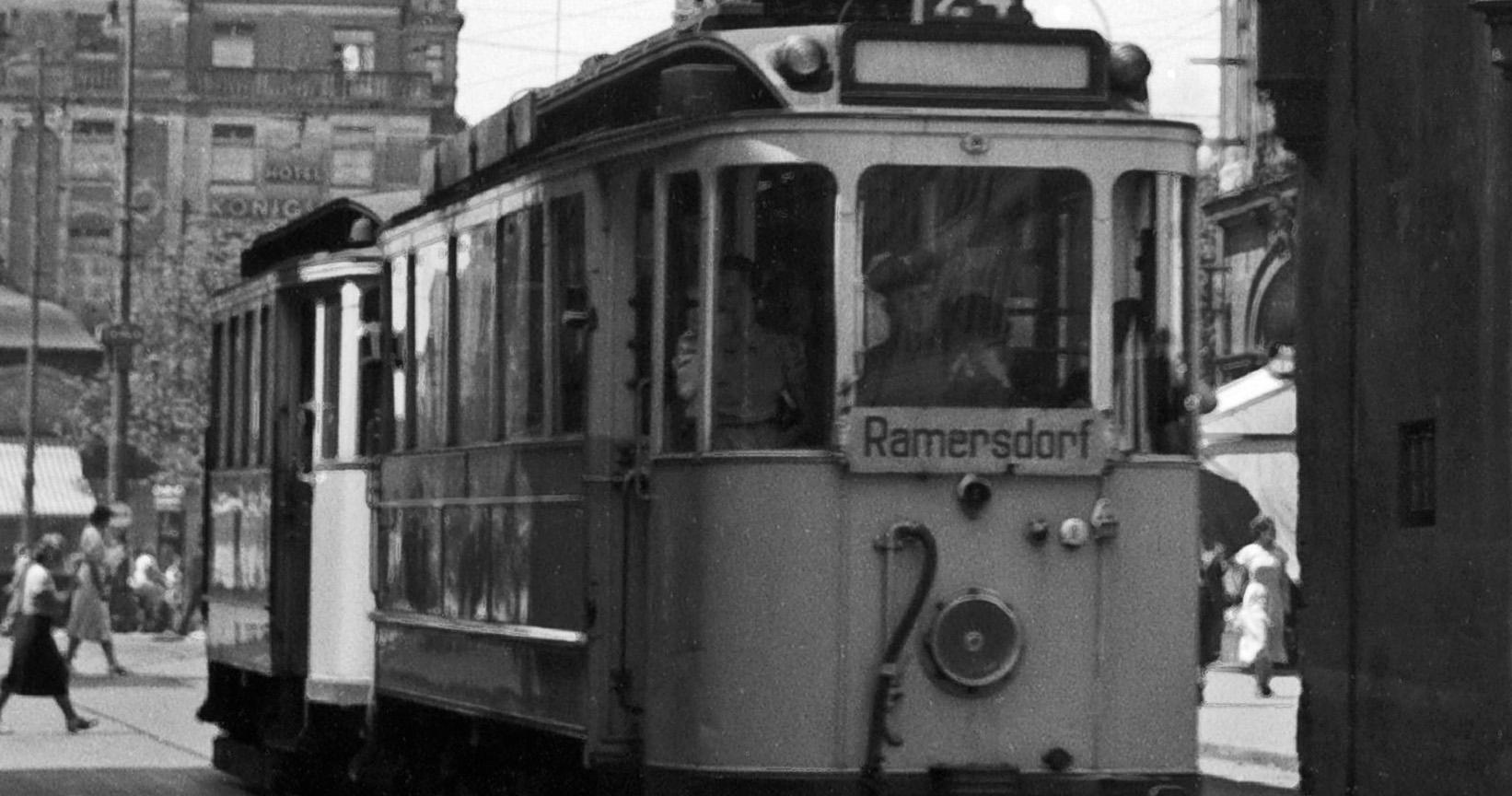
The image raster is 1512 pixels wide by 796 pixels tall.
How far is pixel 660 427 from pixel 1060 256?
4.50ft

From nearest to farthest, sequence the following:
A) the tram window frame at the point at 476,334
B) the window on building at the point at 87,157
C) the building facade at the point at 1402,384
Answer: the tram window frame at the point at 476,334 → the building facade at the point at 1402,384 → the window on building at the point at 87,157

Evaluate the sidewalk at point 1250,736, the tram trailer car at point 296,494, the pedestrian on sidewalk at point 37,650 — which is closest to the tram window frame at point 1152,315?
the tram trailer car at point 296,494

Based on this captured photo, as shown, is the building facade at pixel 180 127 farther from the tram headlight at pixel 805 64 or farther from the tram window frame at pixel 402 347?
the tram headlight at pixel 805 64

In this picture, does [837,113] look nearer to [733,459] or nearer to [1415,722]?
[733,459]

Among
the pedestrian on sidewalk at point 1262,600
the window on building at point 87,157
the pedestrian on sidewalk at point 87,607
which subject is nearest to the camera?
the pedestrian on sidewalk at point 1262,600

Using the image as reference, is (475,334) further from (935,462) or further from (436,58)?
(436,58)

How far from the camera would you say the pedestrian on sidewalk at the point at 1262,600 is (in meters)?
29.4

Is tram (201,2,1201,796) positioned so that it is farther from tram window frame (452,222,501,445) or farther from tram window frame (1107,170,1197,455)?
tram window frame (452,222,501,445)

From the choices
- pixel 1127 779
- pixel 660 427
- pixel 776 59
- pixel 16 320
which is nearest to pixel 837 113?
pixel 776 59

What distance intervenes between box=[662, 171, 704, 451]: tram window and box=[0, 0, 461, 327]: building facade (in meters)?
83.8

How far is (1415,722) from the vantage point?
2012 cm

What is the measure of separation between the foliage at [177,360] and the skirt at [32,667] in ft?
140

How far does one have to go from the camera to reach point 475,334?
13.5 metres

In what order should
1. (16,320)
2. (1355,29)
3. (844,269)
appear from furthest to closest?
(16,320)
(1355,29)
(844,269)
